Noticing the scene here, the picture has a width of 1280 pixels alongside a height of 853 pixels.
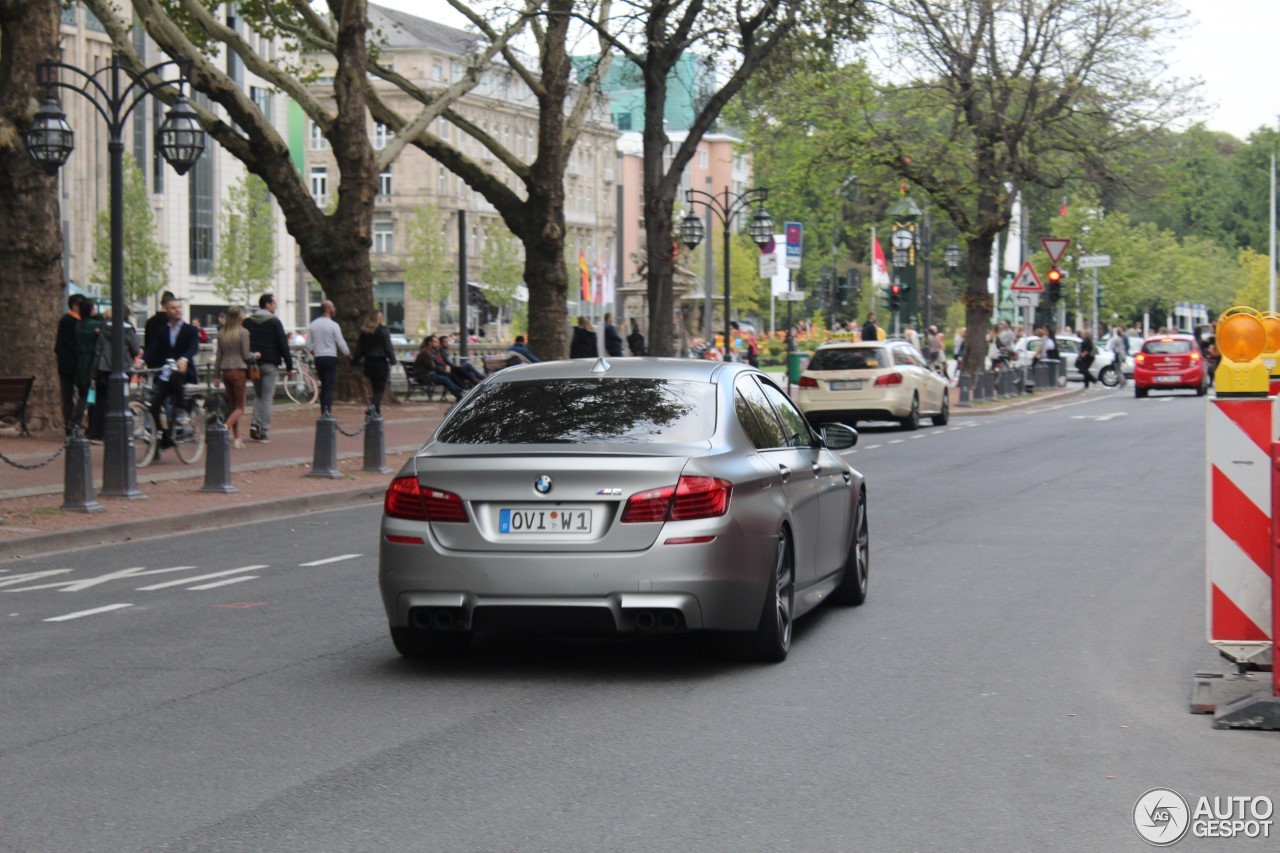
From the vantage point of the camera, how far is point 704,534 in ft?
27.0

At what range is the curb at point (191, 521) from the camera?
14938 millimetres

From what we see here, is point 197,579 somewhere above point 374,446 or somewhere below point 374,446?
below

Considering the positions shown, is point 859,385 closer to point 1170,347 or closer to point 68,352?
point 68,352

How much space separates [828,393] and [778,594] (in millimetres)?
24428

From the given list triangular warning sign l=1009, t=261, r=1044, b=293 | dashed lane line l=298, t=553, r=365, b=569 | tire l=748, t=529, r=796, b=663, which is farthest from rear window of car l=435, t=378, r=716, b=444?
triangular warning sign l=1009, t=261, r=1044, b=293

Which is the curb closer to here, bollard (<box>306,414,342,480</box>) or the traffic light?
bollard (<box>306,414,342,480</box>)

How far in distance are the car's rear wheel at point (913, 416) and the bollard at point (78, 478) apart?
1884cm

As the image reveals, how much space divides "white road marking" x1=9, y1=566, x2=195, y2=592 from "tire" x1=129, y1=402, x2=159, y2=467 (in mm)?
8615

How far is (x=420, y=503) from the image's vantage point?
847 cm

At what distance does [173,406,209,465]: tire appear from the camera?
2253 cm

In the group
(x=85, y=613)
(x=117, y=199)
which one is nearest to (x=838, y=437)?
(x=85, y=613)

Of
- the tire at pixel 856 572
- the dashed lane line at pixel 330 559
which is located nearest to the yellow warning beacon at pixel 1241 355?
the tire at pixel 856 572

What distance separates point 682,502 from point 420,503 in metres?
Result: 1.17

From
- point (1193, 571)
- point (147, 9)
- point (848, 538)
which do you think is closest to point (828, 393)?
point (147, 9)
